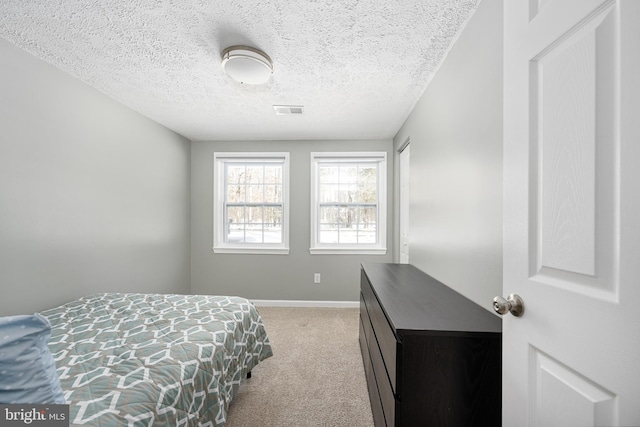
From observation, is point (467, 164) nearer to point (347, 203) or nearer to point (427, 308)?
point (427, 308)

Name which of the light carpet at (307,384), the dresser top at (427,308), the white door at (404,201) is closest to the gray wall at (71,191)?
the light carpet at (307,384)

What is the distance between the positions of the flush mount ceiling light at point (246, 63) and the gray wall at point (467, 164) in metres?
1.27

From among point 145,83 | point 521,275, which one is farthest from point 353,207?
point 521,275

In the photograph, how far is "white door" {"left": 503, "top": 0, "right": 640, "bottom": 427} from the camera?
1.75 ft

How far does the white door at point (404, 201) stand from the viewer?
3.09 meters

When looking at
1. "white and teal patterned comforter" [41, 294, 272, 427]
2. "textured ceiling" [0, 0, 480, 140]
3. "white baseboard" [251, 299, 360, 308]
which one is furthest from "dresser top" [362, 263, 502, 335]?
"white baseboard" [251, 299, 360, 308]

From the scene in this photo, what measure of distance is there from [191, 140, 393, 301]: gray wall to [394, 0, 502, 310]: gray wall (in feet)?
5.20

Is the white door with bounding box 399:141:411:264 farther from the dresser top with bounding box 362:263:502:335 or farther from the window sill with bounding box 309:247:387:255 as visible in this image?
the dresser top with bounding box 362:263:502:335

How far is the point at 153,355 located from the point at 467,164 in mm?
1995

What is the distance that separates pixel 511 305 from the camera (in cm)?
82

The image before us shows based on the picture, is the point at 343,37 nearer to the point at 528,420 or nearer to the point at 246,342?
the point at 528,420

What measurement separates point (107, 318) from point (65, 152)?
135 centimetres

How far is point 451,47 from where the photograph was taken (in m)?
1.70

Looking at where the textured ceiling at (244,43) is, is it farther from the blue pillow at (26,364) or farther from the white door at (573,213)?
the blue pillow at (26,364)
